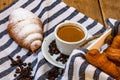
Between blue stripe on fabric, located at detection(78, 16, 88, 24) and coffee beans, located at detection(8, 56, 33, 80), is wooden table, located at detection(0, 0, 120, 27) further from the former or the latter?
coffee beans, located at detection(8, 56, 33, 80)

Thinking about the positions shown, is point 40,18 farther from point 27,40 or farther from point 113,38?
point 113,38

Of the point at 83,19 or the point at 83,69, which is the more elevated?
the point at 83,69

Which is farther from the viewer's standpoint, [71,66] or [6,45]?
[6,45]

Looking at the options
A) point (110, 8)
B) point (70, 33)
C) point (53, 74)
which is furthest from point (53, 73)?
point (110, 8)

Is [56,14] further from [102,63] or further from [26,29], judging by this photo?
[102,63]

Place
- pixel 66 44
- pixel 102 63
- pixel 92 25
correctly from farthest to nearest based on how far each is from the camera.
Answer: pixel 92 25 < pixel 66 44 < pixel 102 63

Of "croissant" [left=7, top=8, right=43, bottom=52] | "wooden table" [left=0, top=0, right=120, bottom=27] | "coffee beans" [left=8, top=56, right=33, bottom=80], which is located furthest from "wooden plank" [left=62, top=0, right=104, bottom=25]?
"coffee beans" [left=8, top=56, right=33, bottom=80]

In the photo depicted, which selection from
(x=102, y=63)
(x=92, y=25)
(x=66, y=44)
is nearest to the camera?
(x=102, y=63)

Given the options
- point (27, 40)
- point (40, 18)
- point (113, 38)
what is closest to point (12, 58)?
point (27, 40)
